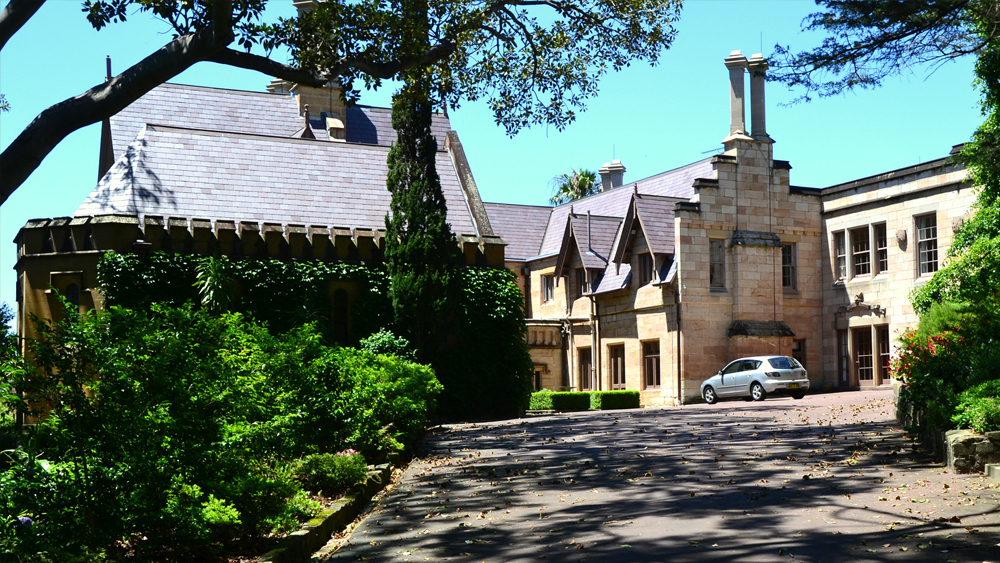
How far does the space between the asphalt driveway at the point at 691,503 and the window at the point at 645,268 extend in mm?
18982

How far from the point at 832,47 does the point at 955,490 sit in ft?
24.0

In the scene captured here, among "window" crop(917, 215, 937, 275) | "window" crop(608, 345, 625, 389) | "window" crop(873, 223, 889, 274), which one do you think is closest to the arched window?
"window" crop(608, 345, 625, 389)

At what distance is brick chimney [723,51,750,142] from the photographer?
36.2 m

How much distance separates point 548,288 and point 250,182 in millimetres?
17621

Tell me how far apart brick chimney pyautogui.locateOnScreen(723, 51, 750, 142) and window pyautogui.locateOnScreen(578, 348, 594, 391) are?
1073 centimetres

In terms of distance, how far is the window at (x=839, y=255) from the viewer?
36.1 m

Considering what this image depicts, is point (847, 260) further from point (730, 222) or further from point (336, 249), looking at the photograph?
point (336, 249)

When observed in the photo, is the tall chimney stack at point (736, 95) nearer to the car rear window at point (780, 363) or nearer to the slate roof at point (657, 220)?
the slate roof at point (657, 220)

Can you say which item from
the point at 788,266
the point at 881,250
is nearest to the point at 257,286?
the point at 788,266

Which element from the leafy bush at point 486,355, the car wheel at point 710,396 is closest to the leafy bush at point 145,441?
the leafy bush at point 486,355

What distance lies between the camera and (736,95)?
36312 mm

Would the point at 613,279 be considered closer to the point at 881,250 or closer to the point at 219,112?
the point at 881,250

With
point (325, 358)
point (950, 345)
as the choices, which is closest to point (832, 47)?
point (950, 345)

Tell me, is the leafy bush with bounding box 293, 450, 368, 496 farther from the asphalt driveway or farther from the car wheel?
the car wheel
